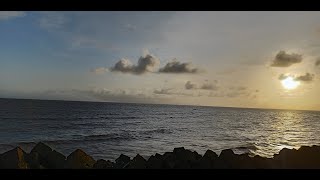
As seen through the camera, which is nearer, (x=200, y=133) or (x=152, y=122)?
(x=200, y=133)

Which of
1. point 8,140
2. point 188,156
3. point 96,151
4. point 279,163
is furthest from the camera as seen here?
point 8,140

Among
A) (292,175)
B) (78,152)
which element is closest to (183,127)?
(78,152)

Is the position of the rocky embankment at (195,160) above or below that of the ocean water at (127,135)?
above

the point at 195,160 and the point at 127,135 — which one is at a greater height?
the point at 195,160

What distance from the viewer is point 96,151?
1212cm

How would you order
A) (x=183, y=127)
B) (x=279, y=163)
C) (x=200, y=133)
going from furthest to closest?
(x=183, y=127), (x=200, y=133), (x=279, y=163)

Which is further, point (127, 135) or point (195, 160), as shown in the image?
point (127, 135)

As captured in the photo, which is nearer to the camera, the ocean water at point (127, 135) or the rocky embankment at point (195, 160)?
the rocky embankment at point (195, 160)

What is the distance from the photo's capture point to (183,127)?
21.7 metres
